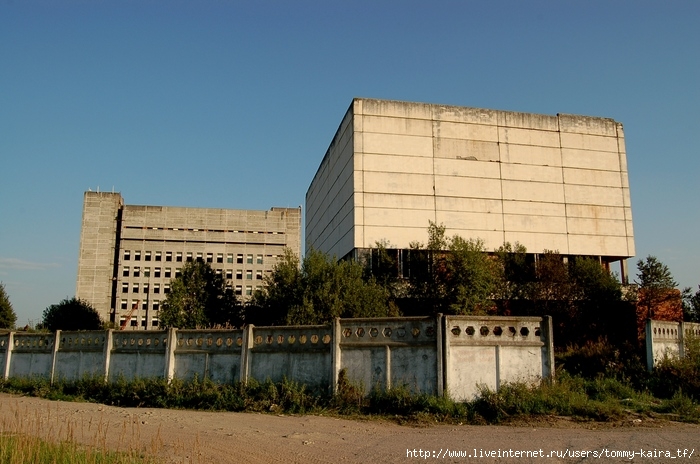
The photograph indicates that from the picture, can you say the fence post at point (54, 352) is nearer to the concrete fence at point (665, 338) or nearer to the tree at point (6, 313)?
the concrete fence at point (665, 338)

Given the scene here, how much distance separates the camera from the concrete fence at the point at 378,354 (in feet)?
44.2

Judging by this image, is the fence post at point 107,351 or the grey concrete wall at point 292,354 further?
the fence post at point 107,351

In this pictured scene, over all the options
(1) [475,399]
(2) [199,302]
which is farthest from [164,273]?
(1) [475,399]

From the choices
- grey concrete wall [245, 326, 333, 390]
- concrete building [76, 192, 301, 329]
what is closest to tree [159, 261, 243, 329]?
grey concrete wall [245, 326, 333, 390]

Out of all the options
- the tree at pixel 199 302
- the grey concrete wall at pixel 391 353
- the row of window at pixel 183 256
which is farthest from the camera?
the row of window at pixel 183 256

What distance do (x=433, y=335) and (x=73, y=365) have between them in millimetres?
Result: 12240

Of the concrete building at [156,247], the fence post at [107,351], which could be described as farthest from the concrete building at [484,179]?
the concrete building at [156,247]

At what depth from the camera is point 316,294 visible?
91.5 feet

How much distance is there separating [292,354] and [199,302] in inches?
867

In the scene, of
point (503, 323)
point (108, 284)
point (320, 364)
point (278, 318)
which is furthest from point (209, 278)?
point (108, 284)

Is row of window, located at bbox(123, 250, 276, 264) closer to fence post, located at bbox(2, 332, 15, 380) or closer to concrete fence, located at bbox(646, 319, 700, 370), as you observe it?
fence post, located at bbox(2, 332, 15, 380)

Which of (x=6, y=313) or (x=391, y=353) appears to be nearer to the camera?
(x=391, y=353)

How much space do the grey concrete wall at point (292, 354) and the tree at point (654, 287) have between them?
27012mm

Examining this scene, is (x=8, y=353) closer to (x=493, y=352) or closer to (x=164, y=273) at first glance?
(x=493, y=352)
